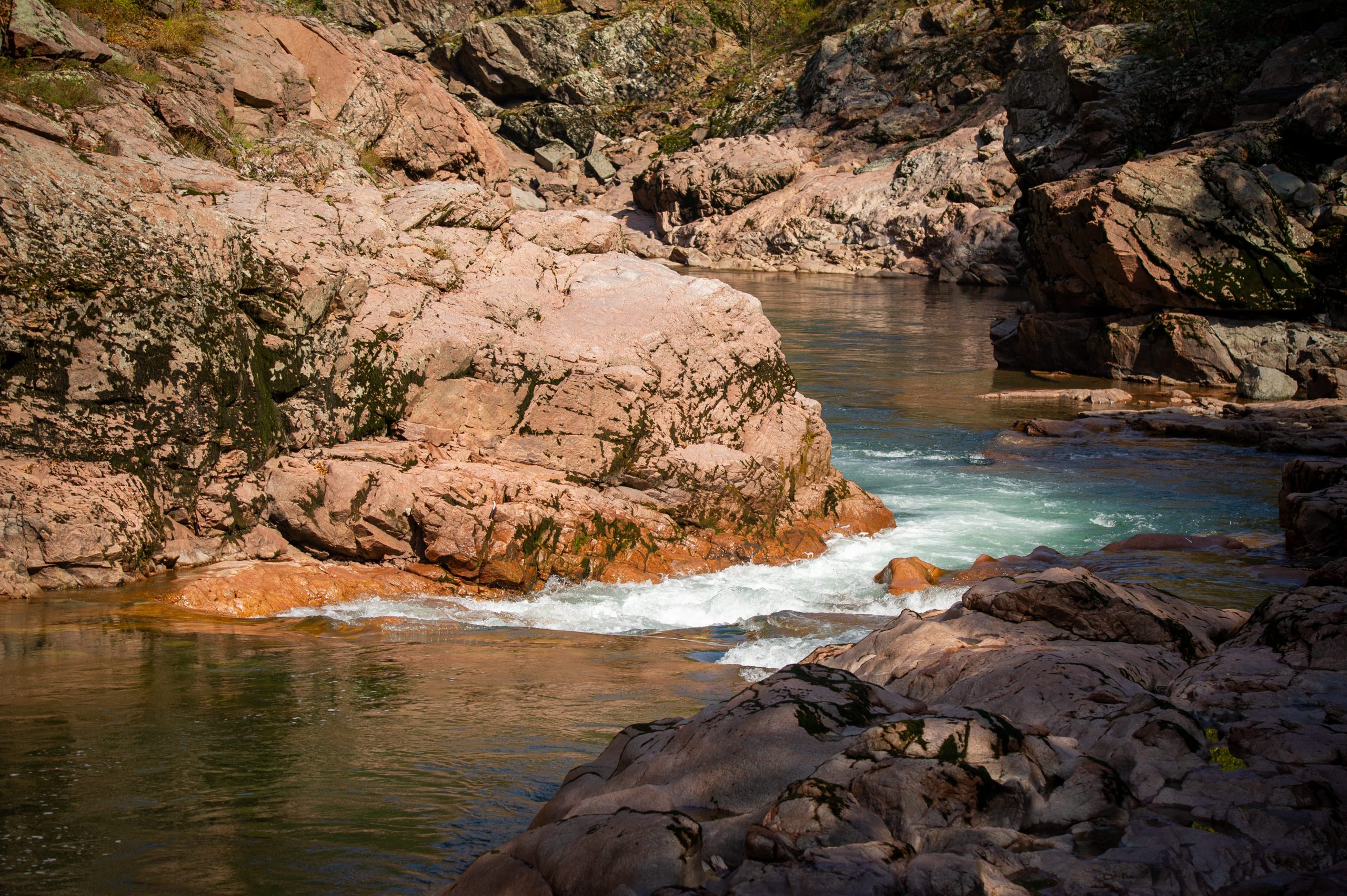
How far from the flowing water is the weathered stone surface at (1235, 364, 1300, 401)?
15.9ft

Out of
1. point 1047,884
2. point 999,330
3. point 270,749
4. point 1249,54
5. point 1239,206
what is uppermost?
point 1249,54

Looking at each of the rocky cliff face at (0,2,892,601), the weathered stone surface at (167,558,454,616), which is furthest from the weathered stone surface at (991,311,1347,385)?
the weathered stone surface at (167,558,454,616)

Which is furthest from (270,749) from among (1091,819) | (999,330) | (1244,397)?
(999,330)

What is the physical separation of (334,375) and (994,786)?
6.22 meters

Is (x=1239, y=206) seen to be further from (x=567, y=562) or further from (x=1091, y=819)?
(x=1091, y=819)

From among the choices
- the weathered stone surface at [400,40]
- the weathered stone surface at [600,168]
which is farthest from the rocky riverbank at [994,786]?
the weathered stone surface at [400,40]

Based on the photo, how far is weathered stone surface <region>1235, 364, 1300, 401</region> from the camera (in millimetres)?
15500

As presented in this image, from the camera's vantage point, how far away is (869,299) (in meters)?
30.9

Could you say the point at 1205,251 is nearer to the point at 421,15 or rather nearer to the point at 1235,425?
the point at 1235,425

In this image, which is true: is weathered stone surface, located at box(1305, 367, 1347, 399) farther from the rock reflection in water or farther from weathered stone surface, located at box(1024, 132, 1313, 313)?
the rock reflection in water

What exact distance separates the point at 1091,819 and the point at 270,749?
10.8ft

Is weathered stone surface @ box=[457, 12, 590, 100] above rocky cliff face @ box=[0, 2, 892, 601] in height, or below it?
above

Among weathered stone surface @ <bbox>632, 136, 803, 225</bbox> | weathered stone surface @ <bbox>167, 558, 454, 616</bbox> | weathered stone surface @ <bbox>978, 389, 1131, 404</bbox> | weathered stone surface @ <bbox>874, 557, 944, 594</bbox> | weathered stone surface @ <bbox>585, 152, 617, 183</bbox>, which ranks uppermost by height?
weathered stone surface @ <bbox>585, 152, 617, 183</bbox>

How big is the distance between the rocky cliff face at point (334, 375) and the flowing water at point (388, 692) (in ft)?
1.71
